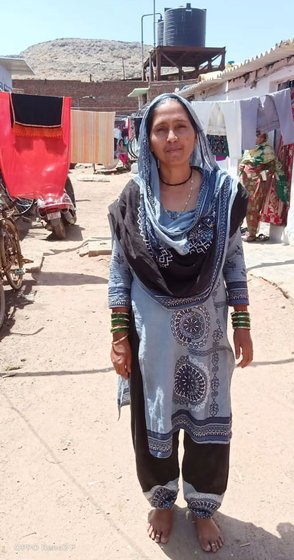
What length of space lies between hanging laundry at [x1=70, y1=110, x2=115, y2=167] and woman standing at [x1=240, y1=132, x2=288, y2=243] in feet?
6.74

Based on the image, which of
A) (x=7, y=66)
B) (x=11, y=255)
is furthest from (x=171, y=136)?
(x=7, y=66)

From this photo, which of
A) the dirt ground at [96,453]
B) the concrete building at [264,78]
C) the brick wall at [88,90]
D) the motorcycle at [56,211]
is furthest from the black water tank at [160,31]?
the dirt ground at [96,453]

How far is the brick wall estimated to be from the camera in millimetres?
24281

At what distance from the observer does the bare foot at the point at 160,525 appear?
74.7 inches

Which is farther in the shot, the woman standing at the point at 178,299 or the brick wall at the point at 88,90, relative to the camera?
the brick wall at the point at 88,90

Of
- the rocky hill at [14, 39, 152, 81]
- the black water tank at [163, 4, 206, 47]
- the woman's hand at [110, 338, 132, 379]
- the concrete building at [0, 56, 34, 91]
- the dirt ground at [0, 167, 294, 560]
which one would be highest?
the rocky hill at [14, 39, 152, 81]

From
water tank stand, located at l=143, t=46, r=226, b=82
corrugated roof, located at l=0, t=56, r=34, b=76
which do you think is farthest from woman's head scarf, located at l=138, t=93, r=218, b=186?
water tank stand, located at l=143, t=46, r=226, b=82

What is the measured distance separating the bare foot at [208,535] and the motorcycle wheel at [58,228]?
6.22m

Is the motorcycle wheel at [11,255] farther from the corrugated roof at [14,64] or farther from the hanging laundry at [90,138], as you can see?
the corrugated roof at [14,64]

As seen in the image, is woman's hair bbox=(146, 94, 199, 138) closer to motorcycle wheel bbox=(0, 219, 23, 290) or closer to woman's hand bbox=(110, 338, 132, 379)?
woman's hand bbox=(110, 338, 132, 379)

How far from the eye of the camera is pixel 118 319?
1711 mm

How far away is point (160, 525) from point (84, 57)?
7064 cm

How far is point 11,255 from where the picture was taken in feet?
16.2

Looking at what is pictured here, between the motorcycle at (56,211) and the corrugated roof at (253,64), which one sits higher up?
the corrugated roof at (253,64)
